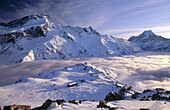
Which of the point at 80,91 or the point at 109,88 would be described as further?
the point at 109,88

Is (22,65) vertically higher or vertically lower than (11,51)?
lower

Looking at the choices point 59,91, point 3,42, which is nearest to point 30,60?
Result: point 3,42

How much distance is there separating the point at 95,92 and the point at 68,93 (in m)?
11.4

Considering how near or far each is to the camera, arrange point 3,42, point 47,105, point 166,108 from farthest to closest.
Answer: point 3,42 < point 166,108 < point 47,105

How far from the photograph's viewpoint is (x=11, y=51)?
7589 inches

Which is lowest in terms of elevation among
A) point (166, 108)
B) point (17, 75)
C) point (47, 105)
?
point (17, 75)

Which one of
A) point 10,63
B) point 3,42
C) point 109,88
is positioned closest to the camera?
point 109,88

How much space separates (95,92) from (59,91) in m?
15.1

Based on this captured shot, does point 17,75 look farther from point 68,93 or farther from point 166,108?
point 166,108

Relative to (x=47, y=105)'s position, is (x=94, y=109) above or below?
below

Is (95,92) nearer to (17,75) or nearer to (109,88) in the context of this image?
(109,88)

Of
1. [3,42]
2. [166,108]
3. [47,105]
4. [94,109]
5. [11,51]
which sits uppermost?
[3,42]

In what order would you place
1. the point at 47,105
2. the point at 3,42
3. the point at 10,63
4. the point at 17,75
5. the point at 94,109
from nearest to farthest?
1. the point at 47,105
2. the point at 94,109
3. the point at 17,75
4. the point at 10,63
5. the point at 3,42

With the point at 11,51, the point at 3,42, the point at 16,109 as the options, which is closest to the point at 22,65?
the point at 11,51
